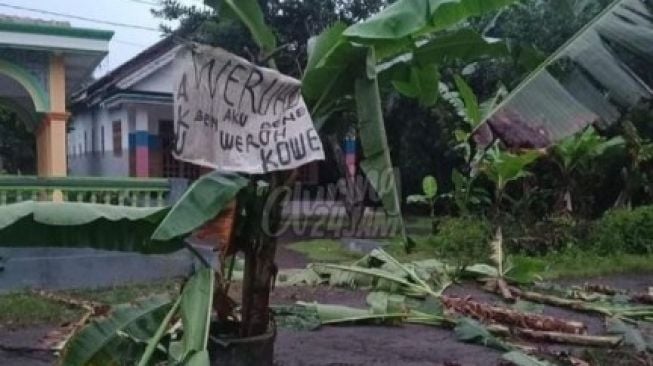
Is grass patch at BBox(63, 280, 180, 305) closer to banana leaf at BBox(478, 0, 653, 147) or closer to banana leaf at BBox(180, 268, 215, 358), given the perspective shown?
banana leaf at BBox(180, 268, 215, 358)

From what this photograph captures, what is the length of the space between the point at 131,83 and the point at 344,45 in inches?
531

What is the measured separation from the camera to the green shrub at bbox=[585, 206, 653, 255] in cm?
1124

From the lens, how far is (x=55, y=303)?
22.4 feet

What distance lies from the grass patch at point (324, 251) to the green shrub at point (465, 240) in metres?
1.50

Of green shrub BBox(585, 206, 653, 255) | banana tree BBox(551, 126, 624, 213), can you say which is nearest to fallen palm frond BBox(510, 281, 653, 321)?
banana tree BBox(551, 126, 624, 213)

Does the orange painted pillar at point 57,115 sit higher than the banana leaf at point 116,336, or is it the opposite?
the orange painted pillar at point 57,115

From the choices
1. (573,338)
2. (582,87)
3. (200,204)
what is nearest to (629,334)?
(573,338)

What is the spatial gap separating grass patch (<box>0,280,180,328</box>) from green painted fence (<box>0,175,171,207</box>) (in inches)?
42.3

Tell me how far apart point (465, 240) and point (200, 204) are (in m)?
7.82

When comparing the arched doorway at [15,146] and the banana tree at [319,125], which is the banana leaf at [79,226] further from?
the arched doorway at [15,146]

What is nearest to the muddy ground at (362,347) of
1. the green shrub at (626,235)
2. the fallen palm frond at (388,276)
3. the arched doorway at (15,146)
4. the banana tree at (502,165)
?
the fallen palm frond at (388,276)

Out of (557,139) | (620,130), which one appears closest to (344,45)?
(557,139)

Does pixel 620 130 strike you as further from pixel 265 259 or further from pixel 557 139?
pixel 265 259

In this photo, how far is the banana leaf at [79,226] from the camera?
3.51m
